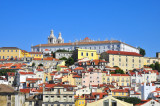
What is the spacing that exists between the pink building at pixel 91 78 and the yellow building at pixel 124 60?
1983cm

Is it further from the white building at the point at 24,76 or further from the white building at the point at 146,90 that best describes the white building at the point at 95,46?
the white building at the point at 24,76

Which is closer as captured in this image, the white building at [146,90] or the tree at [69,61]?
the white building at [146,90]

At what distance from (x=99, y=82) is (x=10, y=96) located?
34482 mm

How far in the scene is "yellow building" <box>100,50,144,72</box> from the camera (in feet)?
344

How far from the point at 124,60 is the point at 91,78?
27249 mm

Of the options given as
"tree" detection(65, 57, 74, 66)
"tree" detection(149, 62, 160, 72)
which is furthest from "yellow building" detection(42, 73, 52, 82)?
"tree" detection(149, 62, 160, 72)

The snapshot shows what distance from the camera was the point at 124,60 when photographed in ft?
352

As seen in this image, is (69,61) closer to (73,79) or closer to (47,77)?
(47,77)

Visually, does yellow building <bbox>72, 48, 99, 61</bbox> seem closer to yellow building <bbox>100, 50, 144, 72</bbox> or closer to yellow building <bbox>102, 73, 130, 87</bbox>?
yellow building <bbox>100, 50, 144, 72</bbox>

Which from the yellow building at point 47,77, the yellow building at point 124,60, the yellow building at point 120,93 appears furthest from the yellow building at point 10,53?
the yellow building at point 120,93

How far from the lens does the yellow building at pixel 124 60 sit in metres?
105

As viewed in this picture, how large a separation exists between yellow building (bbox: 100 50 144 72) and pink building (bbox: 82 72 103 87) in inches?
781

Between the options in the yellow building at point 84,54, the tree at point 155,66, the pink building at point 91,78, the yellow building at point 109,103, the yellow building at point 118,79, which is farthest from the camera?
the yellow building at point 84,54

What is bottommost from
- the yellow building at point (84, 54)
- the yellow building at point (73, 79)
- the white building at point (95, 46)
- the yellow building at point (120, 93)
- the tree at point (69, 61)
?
the yellow building at point (120, 93)
